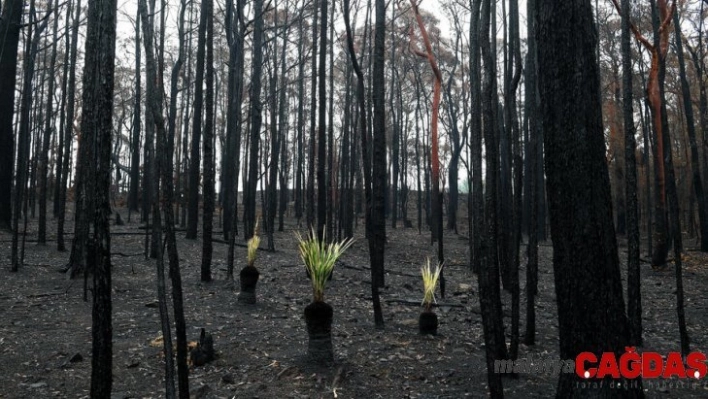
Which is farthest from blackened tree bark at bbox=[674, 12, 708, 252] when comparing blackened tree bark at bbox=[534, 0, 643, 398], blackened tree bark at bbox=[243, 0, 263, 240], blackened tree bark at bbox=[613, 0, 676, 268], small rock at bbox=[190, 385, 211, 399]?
small rock at bbox=[190, 385, 211, 399]

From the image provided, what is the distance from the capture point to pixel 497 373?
3.60m

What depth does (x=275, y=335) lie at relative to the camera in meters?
5.91

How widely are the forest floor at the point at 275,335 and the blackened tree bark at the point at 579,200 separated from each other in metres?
1.80

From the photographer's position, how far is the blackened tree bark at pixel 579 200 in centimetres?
286

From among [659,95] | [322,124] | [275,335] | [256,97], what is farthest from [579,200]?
[256,97]

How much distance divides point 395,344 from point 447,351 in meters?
0.64

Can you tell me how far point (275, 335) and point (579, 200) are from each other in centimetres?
426

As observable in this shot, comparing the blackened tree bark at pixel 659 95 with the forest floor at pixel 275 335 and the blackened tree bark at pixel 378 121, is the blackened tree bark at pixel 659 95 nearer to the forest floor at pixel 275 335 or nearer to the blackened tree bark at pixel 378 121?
the forest floor at pixel 275 335

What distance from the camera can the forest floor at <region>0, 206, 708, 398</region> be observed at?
4.43 metres

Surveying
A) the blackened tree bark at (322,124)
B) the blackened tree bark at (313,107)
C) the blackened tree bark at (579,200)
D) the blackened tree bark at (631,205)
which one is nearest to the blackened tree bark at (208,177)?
the blackened tree bark at (322,124)

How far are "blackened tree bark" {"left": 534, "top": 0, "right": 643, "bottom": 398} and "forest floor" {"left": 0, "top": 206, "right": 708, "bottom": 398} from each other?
1804mm

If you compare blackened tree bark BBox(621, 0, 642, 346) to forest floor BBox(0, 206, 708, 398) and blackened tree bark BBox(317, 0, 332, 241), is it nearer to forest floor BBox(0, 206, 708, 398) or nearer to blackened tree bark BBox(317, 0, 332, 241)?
forest floor BBox(0, 206, 708, 398)

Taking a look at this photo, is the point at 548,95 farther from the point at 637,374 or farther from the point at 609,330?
the point at 637,374

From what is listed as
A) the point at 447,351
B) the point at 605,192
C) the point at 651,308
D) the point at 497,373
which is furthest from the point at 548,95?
the point at 651,308
